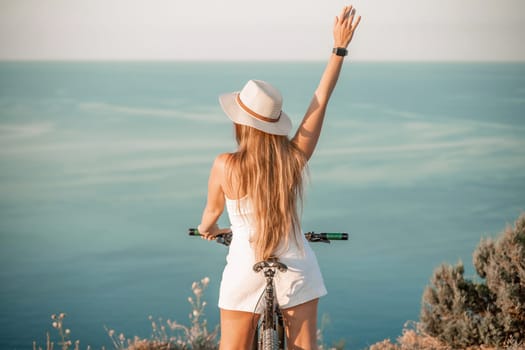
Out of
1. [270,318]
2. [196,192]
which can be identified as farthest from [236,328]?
[196,192]

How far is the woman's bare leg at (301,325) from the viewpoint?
2.94 meters

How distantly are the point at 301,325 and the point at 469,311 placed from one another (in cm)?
248

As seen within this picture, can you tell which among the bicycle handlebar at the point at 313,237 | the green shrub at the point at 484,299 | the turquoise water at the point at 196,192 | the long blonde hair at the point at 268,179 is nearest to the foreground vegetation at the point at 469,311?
the green shrub at the point at 484,299

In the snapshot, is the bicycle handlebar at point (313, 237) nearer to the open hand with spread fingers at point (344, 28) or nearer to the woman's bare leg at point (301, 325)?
the woman's bare leg at point (301, 325)

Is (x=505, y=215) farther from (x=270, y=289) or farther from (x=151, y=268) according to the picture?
(x=270, y=289)

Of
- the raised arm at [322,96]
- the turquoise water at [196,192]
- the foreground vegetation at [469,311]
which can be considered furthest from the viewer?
the turquoise water at [196,192]

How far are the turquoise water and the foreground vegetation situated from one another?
0.80 ft

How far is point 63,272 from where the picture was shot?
13.8 metres

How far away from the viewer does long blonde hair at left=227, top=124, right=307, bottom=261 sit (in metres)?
2.79

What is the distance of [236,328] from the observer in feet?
9.68

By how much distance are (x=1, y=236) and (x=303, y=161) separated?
575 inches

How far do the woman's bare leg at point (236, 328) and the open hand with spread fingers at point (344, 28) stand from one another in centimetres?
119

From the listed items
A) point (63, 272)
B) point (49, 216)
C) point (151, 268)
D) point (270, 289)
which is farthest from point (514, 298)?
point (49, 216)

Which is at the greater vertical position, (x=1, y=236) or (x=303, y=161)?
(x=1, y=236)
